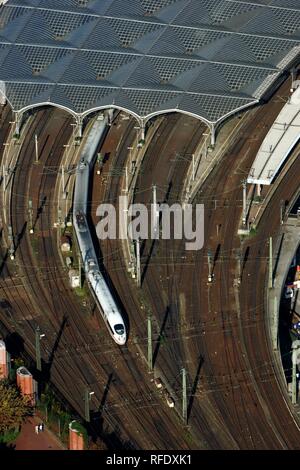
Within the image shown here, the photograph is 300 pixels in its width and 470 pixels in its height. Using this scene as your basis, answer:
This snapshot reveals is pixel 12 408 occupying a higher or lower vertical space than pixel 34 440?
higher

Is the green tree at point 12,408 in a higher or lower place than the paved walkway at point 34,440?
higher

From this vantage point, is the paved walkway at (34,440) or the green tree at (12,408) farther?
the green tree at (12,408)

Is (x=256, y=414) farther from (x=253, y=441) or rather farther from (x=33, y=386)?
(x=33, y=386)

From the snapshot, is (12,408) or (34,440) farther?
(12,408)

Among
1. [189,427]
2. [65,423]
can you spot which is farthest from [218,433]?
[65,423]
